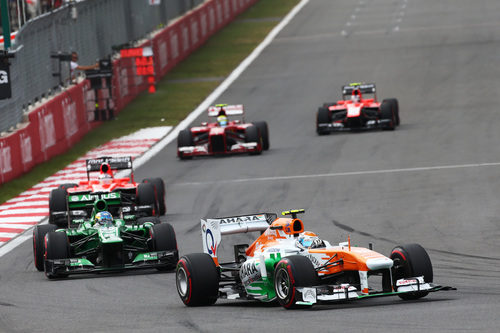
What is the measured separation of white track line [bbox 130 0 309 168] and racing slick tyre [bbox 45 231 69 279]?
14496 millimetres

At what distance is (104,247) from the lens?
17.7 m

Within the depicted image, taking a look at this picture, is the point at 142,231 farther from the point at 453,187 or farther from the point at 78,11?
the point at 78,11

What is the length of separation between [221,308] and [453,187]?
12.0m

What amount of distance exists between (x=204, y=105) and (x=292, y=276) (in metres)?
31.6

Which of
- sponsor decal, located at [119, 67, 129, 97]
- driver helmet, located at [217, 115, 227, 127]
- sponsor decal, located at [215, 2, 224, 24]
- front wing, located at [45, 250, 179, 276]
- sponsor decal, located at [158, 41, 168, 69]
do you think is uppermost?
sponsor decal, located at [215, 2, 224, 24]

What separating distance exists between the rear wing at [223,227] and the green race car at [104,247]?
9.72 ft

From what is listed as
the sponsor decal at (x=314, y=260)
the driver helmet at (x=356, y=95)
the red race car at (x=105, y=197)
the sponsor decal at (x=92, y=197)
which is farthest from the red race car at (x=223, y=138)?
the sponsor decal at (x=314, y=260)

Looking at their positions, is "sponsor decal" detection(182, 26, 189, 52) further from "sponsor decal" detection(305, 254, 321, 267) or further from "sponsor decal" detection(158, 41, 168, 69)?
"sponsor decal" detection(305, 254, 321, 267)

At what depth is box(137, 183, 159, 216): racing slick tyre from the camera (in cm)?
2219

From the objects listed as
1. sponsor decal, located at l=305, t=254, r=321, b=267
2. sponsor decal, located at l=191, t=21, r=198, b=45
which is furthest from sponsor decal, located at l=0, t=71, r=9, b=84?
sponsor decal, located at l=191, t=21, r=198, b=45

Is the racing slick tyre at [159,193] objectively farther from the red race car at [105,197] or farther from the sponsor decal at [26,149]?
the sponsor decal at [26,149]

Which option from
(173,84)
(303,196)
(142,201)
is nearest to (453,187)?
(303,196)

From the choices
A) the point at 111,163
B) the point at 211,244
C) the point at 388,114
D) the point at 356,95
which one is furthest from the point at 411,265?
the point at 356,95

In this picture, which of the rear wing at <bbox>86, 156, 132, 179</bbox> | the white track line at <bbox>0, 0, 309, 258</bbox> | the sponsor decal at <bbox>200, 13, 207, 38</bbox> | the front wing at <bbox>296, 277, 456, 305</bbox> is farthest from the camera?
the sponsor decal at <bbox>200, 13, 207, 38</bbox>
